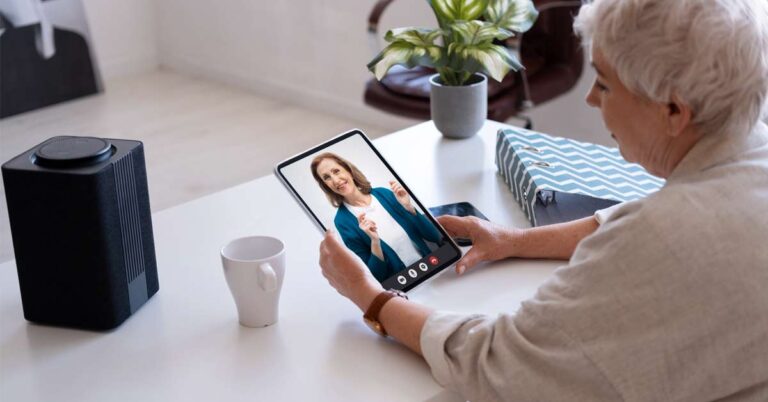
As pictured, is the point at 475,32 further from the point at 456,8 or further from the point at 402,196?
the point at 402,196

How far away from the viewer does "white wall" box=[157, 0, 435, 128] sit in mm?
4301

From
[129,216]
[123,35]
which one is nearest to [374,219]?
[129,216]

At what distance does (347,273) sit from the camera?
4.51 feet

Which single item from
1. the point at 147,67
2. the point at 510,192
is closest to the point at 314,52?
the point at 147,67

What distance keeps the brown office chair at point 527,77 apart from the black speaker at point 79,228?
1840mm

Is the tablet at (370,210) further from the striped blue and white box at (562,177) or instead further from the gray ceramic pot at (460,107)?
the gray ceramic pot at (460,107)

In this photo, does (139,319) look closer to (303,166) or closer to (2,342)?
(2,342)

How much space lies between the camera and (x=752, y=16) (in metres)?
1.10

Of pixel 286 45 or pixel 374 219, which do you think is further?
pixel 286 45

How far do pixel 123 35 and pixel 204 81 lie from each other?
49 centimetres

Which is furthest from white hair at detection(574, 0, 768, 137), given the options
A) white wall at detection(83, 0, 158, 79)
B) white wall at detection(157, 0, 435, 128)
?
white wall at detection(83, 0, 158, 79)

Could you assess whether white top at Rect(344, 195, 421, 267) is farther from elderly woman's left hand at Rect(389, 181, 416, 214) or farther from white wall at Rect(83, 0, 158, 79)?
white wall at Rect(83, 0, 158, 79)

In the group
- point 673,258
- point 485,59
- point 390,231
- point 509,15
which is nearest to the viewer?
point 673,258

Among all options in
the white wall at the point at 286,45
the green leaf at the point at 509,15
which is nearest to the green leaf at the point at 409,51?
the green leaf at the point at 509,15
